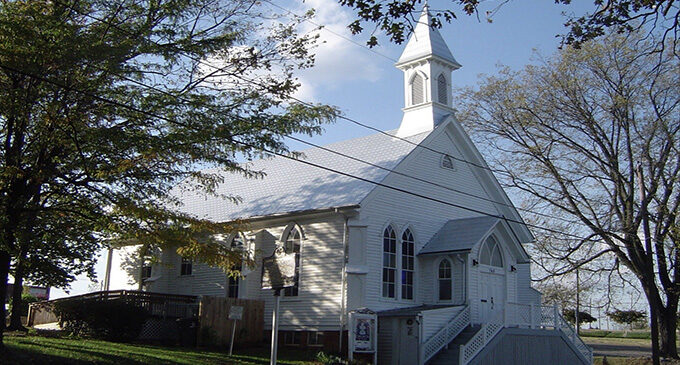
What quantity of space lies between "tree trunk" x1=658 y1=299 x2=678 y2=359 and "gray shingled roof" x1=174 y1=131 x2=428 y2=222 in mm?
14259

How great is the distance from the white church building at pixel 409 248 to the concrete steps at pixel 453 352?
0.05 metres

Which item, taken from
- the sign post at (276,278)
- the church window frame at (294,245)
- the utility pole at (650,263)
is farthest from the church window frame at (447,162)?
the sign post at (276,278)

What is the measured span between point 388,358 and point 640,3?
15.3m

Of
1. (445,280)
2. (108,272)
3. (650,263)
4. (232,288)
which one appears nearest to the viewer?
(445,280)

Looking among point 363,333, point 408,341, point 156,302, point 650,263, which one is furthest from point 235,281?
point 650,263

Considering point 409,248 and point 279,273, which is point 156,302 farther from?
point 409,248

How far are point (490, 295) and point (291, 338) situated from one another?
7597mm

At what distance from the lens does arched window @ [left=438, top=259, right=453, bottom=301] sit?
2572cm

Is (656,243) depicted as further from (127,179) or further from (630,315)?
(630,315)

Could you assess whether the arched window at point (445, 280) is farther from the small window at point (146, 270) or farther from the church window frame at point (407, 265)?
the small window at point (146, 270)

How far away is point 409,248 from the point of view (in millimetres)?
26438

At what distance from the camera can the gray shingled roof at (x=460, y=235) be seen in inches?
1005

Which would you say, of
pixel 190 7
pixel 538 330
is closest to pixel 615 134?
pixel 538 330

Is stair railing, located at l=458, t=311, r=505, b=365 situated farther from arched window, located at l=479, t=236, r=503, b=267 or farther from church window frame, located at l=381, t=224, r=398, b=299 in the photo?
church window frame, located at l=381, t=224, r=398, b=299
